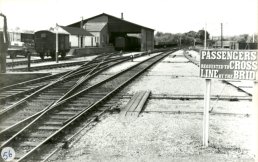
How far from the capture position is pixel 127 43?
2395 inches

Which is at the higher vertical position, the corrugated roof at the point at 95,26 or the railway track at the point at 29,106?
the corrugated roof at the point at 95,26

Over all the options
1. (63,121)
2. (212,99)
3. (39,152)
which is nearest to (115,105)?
→ (63,121)

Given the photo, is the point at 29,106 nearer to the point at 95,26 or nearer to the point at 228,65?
the point at 228,65

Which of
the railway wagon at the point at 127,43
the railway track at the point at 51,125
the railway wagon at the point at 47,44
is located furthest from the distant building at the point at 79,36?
the railway track at the point at 51,125

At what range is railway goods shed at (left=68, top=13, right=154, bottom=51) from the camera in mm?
57166

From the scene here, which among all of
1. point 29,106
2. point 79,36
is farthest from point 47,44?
point 29,106

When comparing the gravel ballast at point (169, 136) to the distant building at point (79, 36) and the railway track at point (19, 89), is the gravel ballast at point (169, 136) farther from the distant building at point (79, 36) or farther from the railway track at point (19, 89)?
the distant building at point (79, 36)

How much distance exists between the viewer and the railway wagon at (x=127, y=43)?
59.1m

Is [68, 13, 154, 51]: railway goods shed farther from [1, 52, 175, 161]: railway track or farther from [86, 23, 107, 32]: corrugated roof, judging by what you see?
[1, 52, 175, 161]: railway track

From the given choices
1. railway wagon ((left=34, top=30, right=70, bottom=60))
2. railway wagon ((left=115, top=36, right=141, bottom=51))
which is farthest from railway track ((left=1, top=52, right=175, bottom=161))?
railway wagon ((left=115, top=36, right=141, bottom=51))

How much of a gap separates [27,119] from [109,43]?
5355 centimetres

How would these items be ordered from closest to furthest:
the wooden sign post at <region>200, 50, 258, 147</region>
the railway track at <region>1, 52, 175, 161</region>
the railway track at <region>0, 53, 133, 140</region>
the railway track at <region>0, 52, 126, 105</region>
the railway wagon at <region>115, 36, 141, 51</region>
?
the wooden sign post at <region>200, 50, 258, 147</region> → the railway track at <region>1, 52, 175, 161</region> → the railway track at <region>0, 53, 133, 140</region> → the railway track at <region>0, 52, 126, 105</region> → the railway wagon at <region>115, 36, 141, 51</region>

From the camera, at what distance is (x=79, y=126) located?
8414 millimetres

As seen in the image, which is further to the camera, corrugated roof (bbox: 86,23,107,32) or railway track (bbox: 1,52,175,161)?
corrugated roof (bbox: 86,23,107,32)
